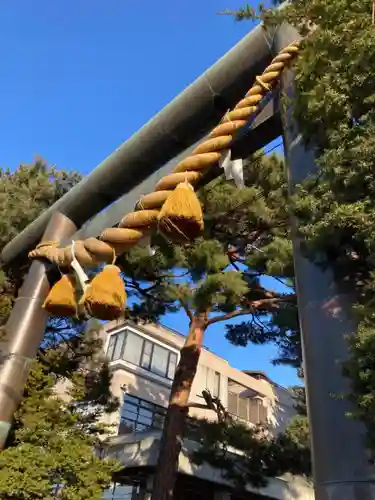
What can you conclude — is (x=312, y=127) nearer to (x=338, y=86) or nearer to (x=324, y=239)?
(x=338, y=86)

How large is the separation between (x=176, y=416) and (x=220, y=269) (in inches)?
147

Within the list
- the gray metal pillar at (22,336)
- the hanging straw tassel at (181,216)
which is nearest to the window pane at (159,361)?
the gray metal pillar at (22,336)

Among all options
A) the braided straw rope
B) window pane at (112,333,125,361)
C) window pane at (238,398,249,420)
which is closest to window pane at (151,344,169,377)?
window pane at (112,333,125,361)

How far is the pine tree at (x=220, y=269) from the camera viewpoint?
736 cm

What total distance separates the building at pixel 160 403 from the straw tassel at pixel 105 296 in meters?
8.18

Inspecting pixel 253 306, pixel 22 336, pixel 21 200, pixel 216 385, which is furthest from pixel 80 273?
pixel 216 385

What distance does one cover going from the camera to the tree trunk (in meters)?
8.70

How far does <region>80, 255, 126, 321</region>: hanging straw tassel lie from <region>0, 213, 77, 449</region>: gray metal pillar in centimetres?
354

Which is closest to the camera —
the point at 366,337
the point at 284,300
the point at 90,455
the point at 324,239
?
A: the point at 366,337

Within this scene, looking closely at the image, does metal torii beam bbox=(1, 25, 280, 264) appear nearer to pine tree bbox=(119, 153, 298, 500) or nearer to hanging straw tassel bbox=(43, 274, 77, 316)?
pine tree bbox=(119, 153, 298, 500)

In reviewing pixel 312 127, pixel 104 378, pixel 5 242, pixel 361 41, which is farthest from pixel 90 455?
pixel 361 41

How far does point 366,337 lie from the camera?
1912 millimetres

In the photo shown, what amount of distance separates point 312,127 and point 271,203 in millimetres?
5338

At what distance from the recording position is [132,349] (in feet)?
57.2
